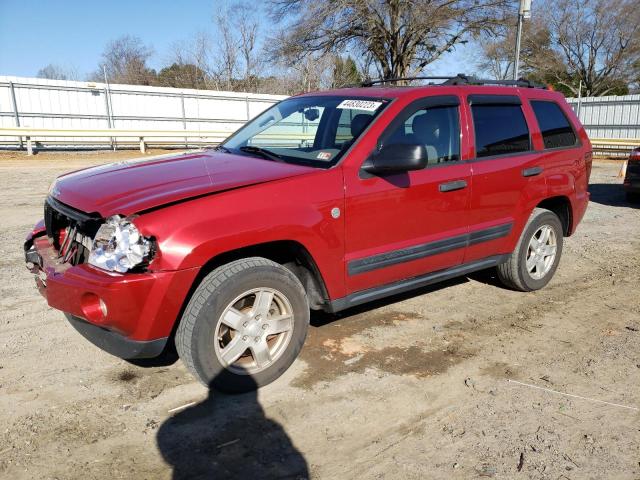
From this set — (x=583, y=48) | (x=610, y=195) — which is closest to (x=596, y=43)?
(x=583, y=48)

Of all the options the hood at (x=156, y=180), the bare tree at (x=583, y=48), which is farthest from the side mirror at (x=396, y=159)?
the bare tree at (x=583, y=48)

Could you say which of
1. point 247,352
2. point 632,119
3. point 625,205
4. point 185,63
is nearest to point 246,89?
point 185,63

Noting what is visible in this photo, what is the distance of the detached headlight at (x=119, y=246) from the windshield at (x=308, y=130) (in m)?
1.29

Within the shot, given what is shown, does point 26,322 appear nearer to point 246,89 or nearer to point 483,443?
point 483,443

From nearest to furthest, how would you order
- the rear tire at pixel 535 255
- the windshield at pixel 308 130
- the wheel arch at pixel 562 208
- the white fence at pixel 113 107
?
the windshield at pixel 308 130, the rear tire at pixel 535 255, the wheel arch at pixel 562 208, the white fence at pixel 113 107

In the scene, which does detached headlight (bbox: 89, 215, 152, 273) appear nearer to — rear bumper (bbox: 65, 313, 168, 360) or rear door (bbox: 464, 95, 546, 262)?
rear bumper (bbox: 65, 313, 168, 360)

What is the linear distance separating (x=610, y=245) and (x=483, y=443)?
528 centimetres

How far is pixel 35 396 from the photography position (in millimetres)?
3174

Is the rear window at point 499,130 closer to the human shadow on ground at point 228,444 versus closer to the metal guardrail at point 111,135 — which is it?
the human shadow on ground at point 228,444

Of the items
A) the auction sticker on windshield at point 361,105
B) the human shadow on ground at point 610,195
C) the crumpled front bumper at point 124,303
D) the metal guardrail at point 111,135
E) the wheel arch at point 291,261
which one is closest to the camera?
the crumpled front bumper at point 124,303

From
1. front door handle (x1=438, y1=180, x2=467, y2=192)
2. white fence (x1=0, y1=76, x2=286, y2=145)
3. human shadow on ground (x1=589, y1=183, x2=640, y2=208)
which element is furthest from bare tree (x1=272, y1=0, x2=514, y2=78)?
front door handle (x1=438, y1=180, x2=467, y2=192)

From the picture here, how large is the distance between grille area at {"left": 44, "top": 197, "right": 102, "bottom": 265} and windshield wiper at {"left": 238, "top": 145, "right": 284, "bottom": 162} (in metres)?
1.32

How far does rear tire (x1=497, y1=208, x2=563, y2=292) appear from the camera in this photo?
4.95m

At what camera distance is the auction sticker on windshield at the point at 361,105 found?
3912 mm
